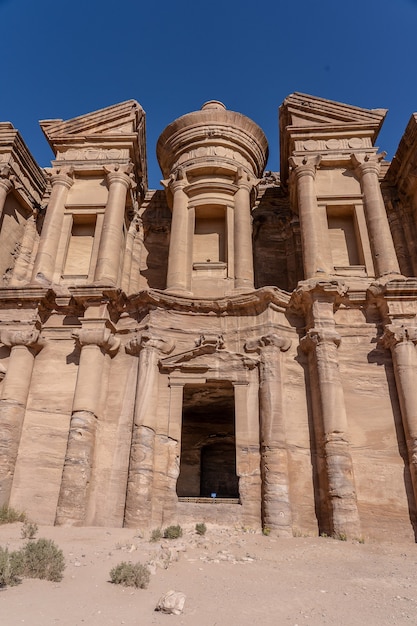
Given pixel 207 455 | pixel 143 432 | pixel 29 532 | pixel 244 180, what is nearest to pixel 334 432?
pixel 143 432

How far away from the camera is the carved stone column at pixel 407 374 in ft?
35.7

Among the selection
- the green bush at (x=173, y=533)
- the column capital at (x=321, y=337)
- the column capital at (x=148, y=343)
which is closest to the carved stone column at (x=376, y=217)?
the column capital at (x=321, y=337)

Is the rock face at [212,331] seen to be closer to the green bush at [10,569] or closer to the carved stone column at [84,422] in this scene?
the carved stone column at [84,422]

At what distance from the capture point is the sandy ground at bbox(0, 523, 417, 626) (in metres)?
5.15

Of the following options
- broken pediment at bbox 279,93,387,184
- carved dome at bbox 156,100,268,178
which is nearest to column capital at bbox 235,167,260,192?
carved dome at bbox 156,100,268,178

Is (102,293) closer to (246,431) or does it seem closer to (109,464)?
(109,464)

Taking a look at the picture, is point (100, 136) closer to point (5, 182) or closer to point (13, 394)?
point (5, 182)

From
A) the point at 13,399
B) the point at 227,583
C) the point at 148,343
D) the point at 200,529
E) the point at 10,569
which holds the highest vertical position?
the point at 148,343

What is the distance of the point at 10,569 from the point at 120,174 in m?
13.6

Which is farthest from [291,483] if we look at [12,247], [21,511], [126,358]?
[12,247]

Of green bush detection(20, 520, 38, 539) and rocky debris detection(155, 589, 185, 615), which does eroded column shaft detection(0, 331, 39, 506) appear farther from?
rocky debris detection(155, 589, 185, 615)

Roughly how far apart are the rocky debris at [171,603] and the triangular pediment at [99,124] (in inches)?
643

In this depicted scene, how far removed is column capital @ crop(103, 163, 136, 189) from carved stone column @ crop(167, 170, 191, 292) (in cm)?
155

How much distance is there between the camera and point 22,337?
12.7 m
